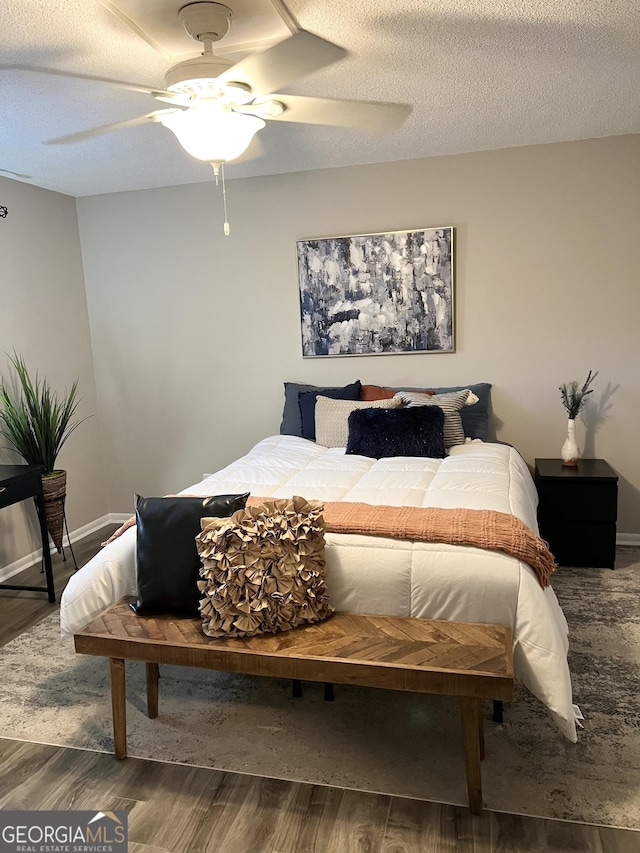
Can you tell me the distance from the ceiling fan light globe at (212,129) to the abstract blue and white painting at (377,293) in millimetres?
1840

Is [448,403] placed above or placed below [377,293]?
below

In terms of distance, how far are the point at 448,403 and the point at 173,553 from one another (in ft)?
7.02

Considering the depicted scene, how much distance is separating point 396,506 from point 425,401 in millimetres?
1382

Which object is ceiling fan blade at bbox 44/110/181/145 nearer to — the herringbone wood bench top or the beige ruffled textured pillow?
the beige ruffled textured pillow

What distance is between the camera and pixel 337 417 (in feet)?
12.6

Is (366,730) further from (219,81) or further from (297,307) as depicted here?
(297,307)

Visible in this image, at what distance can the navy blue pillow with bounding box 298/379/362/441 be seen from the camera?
4.01 meters

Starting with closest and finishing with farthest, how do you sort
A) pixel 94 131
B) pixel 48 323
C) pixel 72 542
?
pixel 94 131 < pixel 48 323 < pixel 72 542

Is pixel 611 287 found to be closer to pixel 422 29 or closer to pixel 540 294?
pixel 540 294

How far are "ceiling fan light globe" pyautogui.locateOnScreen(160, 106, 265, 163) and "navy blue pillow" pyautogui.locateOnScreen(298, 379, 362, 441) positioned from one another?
6.23 ft

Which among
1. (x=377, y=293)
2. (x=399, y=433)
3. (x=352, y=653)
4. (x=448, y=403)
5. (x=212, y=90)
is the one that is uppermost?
(x=212, y=90)

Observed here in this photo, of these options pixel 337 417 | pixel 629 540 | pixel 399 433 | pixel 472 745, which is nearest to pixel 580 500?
pixel 629 540

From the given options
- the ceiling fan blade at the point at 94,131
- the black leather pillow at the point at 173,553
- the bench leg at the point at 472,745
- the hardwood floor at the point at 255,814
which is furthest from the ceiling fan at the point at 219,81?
the hardwood floor at the point at 255,814

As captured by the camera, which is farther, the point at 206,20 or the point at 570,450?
the point at 570,450
